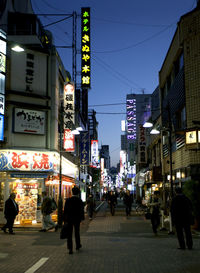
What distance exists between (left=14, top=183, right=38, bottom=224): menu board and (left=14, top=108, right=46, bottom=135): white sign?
10.8 feet

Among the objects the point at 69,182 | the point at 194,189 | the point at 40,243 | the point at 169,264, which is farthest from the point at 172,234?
the point at 69,182

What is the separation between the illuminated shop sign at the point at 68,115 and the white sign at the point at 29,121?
247 cm

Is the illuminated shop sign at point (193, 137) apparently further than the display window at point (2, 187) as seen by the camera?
No

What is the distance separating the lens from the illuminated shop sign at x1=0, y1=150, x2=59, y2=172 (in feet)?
68.6

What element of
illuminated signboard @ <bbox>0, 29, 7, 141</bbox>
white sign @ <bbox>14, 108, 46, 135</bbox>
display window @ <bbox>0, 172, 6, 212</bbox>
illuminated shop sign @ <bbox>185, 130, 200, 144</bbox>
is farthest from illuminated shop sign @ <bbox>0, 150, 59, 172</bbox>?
illuminated shop sign @ <bbox>185, 130, 200, 144</bbox>

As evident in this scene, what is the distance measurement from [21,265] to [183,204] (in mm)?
5089

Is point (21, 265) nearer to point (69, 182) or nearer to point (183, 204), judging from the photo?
point (183, 204)

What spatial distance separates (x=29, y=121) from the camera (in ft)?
72.0

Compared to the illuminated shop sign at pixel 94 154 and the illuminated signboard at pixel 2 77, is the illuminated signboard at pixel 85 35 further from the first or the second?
the illuminated shop sign at pixel 94 154

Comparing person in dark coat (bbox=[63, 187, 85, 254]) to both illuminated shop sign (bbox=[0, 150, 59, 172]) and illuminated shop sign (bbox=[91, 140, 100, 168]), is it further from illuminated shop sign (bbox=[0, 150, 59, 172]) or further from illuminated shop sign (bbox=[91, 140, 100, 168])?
illuminated shop sign (bbox=[91, 140, 100, 168])

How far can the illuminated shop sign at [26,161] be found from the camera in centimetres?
2092

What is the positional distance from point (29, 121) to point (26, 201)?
4808mm

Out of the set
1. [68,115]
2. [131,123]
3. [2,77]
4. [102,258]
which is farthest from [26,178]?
[131,123]

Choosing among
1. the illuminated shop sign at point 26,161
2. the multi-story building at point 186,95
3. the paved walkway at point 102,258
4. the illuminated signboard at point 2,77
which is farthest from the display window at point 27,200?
the paved walkway at point 102,258
